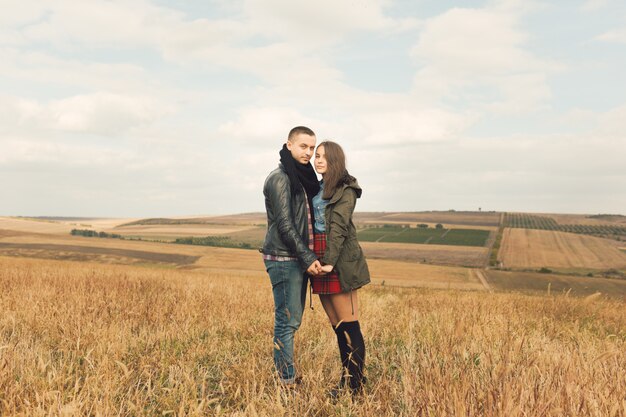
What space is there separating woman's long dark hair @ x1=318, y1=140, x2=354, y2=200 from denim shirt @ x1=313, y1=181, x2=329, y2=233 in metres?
0.10

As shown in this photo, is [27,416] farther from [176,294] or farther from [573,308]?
[573,308]

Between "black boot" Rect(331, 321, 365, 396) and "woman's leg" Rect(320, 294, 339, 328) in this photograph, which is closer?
"black boot" Rect(331, 321, 365, 396)

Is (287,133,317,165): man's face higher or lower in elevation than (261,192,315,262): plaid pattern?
higher

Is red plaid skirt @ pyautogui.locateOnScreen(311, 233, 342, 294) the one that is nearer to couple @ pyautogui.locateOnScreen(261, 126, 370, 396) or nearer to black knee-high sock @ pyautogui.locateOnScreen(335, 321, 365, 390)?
couple @ pyautogui.locateOnScreen(261, 126, 370, 396)

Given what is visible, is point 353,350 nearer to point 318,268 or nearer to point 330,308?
point 330,308

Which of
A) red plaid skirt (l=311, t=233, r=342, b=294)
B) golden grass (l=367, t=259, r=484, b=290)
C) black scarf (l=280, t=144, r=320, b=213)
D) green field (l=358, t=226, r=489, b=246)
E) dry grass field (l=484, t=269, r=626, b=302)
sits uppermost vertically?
black scarf (l=280, t=144, r=320, b=213)

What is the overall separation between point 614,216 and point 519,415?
15521 cm

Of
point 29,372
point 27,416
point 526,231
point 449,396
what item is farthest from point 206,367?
point 526,231

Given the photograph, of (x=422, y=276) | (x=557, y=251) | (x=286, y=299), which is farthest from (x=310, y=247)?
(x=557, y=251)

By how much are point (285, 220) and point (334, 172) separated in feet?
2.04

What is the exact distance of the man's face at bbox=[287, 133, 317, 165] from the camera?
381 cm

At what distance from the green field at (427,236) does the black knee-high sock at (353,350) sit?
77342 millimetres

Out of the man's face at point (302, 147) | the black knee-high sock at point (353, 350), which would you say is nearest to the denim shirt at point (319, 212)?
the man's face at point (302, 147)

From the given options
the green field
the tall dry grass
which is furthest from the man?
the green field
